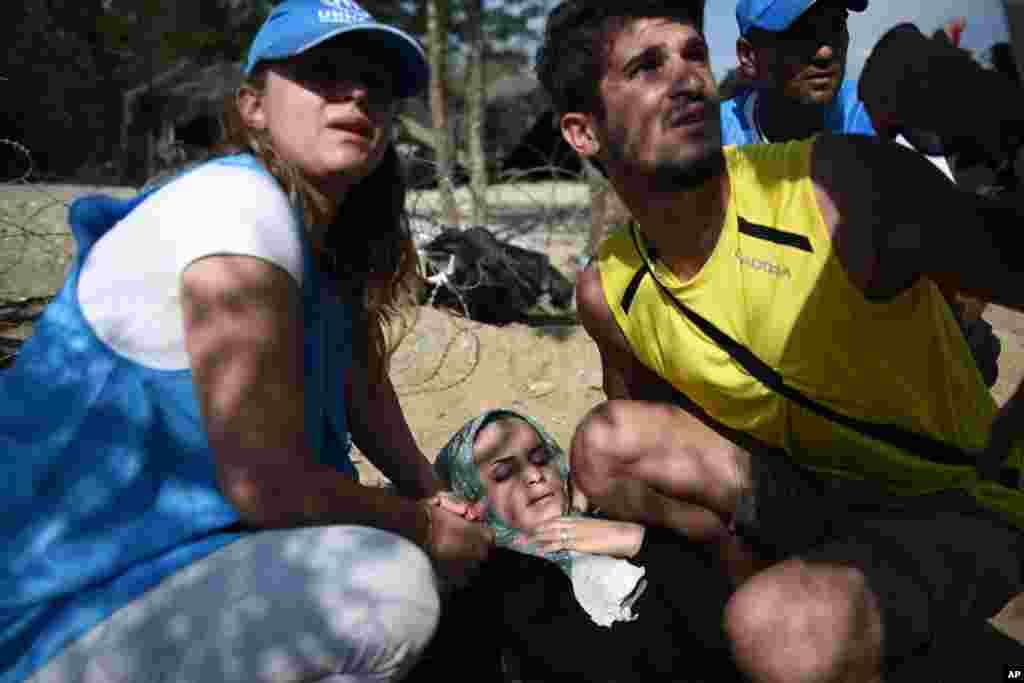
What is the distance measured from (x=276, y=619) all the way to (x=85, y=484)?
456 mm

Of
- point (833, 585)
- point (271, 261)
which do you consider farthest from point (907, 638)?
point (271, 261)

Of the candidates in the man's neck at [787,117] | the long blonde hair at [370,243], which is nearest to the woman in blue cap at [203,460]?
the long blonde hair at [370,243]

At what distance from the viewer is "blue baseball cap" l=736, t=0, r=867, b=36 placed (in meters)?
3.04

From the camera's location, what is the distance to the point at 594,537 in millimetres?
2484

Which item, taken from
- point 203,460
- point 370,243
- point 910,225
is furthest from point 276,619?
point 910,225

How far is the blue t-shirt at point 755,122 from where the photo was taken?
3.27 meters

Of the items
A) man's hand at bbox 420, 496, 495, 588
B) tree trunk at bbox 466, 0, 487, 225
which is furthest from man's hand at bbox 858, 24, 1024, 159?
tree trunk at bbox 466, 0, 487, 225

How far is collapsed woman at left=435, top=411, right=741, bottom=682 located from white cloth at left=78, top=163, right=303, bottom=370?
1058 mm

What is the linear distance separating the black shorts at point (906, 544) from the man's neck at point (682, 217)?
62cm

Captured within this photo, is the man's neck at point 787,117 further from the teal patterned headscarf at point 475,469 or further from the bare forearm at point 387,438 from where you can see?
the bare forearm at point 387,438

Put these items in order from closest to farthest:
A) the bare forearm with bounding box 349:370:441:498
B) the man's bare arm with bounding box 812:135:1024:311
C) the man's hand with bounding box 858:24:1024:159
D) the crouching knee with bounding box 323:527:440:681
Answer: the man's hand with bounding box 858:24:1024:159 < the crouching knee with bounding box 323:527:440:681 < the man's bare arm with bounding box 812:135:1024:311 < the bare forearm with bounding box 349:370:441:498

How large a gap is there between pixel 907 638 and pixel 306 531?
1287 mm

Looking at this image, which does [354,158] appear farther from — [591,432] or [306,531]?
[591,432]

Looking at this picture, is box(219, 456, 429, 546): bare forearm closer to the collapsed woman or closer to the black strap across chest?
the collapsed woman
